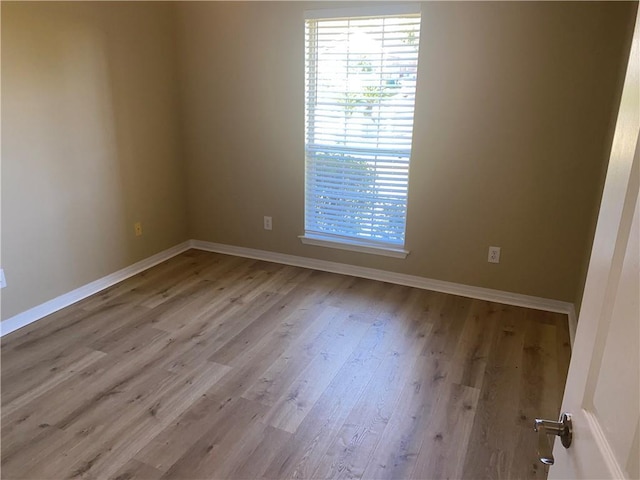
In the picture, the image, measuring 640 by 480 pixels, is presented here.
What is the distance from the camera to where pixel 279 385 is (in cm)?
231

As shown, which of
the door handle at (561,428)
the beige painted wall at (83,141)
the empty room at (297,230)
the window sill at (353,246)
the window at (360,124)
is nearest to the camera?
the door handle at (561,428)

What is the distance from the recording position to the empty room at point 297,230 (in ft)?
6.61

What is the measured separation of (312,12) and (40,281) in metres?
2.58

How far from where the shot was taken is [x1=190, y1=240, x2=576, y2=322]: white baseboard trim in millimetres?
3148

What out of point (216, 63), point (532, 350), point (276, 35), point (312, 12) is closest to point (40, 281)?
point (216, 63)

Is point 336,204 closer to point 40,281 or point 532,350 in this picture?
point 532,350

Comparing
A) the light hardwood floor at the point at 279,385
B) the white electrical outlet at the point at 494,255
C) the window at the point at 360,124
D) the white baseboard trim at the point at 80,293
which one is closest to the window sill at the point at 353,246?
the window at the point at 360,124

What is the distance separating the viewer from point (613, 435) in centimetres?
64

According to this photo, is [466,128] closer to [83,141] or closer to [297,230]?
[297,230]

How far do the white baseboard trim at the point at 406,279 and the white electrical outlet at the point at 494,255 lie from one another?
226mm

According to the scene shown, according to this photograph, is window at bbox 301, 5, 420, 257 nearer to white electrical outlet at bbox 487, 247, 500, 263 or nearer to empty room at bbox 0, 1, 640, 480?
empty room at bbox 0, 1, 640, 480

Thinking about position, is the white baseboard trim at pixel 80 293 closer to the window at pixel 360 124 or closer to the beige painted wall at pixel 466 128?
the beige painted wall at pixel 466 128

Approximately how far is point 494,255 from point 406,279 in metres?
0.67

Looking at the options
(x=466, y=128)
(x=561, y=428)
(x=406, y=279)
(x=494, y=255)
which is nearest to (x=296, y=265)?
(x=406, y=279)
